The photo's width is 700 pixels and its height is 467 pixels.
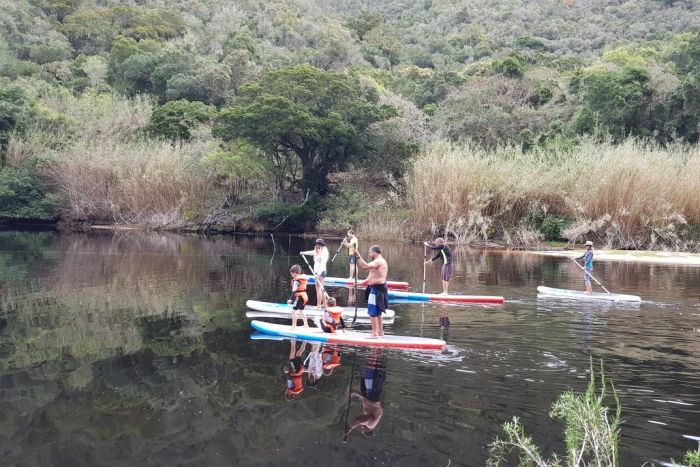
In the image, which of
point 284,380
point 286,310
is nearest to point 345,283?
point 286,310

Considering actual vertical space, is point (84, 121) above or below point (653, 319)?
above

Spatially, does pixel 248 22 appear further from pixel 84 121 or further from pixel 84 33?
pixel 84 121

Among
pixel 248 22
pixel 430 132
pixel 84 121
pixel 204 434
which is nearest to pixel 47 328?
pixel 204 434

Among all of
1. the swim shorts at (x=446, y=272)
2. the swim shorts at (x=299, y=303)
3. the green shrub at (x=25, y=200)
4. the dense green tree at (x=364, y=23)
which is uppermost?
the dense green tree at (x=364, y=23)

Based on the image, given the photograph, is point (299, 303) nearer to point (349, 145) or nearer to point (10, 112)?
point (349, 145)

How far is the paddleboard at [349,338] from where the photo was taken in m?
10.9

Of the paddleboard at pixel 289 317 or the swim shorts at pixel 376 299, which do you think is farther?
the paddleboard at pixel 289 317

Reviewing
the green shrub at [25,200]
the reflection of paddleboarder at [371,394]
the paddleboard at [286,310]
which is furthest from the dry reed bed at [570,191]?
the green shrub at [25,200]

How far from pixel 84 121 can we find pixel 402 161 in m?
24.2

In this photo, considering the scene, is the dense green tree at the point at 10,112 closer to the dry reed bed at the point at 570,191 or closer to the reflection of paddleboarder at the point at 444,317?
the dry reed bed at the point at 570,191

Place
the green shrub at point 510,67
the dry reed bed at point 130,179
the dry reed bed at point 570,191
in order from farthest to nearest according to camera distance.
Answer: the green shrub at point 510,67 → the dry reed bed at point 130,179 → the dry reed bed at point 570,191

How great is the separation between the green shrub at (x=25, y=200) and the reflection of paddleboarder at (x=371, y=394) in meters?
36.5

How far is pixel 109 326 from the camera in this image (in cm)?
1253

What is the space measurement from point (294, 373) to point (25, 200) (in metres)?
37.7
